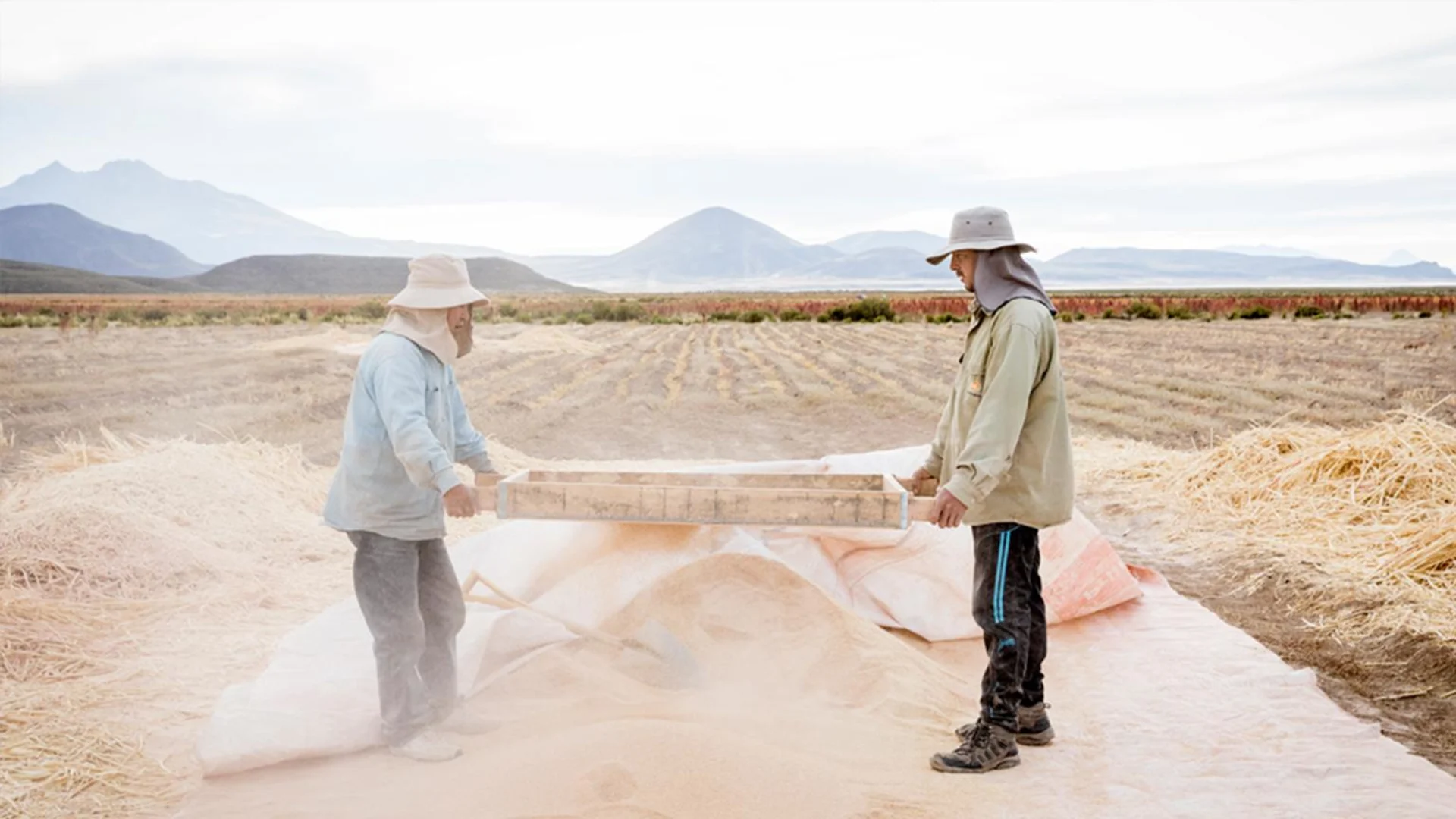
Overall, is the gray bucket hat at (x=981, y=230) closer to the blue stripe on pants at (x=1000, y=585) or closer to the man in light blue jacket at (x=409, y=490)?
the blue stripe on pants at (x=1000, y=585)

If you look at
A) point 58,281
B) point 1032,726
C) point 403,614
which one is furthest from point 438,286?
point 58,281

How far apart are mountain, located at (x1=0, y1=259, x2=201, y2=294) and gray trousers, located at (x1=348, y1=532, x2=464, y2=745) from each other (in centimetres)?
6894

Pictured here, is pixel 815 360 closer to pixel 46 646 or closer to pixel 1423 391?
pixel 1423 391

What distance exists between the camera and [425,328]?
2.56 metres

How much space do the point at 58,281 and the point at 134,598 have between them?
8005cm

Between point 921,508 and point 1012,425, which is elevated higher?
point 1012,425

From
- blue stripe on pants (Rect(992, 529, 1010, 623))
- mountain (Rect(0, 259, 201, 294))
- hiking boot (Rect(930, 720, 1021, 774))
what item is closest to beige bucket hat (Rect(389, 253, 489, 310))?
blue stripe on pants (Rect(992, 529, 1010, 623))

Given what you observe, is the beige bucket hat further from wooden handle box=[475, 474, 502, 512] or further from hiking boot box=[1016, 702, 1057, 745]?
hiking boot box=[1016, 702, 1057, 745]

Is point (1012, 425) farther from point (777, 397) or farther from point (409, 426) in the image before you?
point (777, 397)

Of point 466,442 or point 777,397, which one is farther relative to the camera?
point 777,397

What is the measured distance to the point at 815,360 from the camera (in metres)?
16.0

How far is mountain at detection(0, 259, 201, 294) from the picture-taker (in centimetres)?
6525

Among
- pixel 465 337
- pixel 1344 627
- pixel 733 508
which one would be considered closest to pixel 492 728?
pixel 733 508

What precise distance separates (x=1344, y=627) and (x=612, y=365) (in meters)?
12.5
